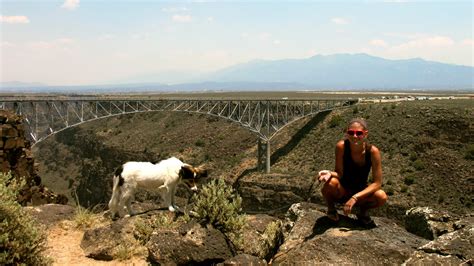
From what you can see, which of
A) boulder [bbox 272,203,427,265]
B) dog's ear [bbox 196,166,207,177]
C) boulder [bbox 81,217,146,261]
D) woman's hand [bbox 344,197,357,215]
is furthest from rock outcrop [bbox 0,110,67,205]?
woman's hand [bbox 344,197,357,215]

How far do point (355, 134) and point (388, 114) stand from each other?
7297cm

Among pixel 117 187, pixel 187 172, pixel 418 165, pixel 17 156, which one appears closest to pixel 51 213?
pixel 117 187

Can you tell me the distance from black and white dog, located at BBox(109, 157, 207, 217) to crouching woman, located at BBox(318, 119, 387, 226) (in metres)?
4.43

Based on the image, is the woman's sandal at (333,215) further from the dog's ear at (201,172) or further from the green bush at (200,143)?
the green bush at (200,143)

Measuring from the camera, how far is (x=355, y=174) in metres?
7.38

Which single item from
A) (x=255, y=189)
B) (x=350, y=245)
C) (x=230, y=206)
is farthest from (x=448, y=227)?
(x=255, y=189)

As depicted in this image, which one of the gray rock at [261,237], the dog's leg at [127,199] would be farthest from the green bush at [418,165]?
the dog's leg at [127,199]

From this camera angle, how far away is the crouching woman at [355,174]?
7.06 metres

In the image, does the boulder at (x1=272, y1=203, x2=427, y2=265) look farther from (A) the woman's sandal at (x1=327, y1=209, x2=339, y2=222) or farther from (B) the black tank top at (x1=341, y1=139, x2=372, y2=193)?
(B) the black tank top at (x1=341, y1=139, x2=372, y2=193)

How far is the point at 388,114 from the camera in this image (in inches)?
3002

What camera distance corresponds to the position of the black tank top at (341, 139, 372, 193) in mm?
7301

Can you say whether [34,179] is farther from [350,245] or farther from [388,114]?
[388,114]

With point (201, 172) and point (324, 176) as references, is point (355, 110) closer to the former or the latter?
point (201, 172)

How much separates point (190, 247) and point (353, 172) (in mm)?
3084
